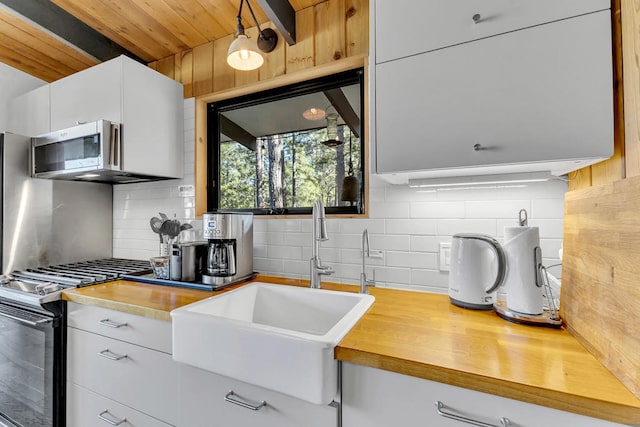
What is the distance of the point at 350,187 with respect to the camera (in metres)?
1.53

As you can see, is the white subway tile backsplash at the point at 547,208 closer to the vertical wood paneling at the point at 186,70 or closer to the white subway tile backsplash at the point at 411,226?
the white subway tile backsplash at the point at 411,226

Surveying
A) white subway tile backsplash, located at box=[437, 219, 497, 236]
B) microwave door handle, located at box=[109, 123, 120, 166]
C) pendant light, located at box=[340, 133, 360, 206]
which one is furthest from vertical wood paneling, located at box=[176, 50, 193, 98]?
white subway tile backsplash, located at box=[437, 219, 497, 236]

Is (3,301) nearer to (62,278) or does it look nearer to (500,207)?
(62,278)

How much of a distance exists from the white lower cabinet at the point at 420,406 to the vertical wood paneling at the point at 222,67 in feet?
5.76

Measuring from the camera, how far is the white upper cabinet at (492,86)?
0.75 metres

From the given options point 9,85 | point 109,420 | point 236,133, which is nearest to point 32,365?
point 109,420

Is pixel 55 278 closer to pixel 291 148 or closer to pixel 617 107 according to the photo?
pixel 291 148

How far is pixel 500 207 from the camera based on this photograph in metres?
1.16

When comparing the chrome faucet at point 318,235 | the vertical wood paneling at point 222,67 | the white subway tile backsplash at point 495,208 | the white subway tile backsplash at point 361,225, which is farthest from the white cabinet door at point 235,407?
the vertical wood paneling at point 222,67

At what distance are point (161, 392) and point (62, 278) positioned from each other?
0.96 metres

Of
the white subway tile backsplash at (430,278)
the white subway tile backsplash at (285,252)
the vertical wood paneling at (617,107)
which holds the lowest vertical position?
the white subway tile backsplash at (430,278)

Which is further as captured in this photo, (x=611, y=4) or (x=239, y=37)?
(x=239, y=37)

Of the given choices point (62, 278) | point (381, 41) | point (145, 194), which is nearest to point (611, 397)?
point (381, 41)

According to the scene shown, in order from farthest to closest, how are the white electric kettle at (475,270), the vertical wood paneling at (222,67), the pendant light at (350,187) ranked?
the vertical wood paneling at (222,67) → the pendant light at (350,187) → the white electric kettle at (475,270)
